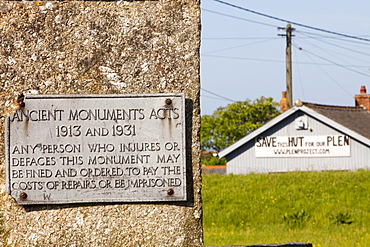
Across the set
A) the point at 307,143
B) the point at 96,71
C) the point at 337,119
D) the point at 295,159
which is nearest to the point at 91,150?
the point at 96,71

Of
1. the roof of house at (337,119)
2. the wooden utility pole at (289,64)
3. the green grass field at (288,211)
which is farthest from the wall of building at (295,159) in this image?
the green grass field at (288,211)

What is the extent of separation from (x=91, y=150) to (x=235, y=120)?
180 feet

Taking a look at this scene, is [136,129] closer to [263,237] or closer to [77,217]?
[77,217]

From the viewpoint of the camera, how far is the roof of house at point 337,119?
103 feet

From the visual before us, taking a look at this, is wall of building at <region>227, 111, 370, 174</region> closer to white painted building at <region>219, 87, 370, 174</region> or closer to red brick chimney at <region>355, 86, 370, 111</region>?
white painted building at <region>219, 87, 370, 174</region>

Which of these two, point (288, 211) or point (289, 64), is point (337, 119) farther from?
point (288, 211)

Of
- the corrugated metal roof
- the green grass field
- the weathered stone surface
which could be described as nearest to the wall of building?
the corrugated metal roof

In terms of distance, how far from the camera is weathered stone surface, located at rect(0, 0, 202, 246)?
13.8 feet

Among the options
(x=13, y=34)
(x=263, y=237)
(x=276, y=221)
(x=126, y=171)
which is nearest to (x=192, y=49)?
(x=126, y=171)

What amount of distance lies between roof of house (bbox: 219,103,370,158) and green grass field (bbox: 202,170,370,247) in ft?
35.5

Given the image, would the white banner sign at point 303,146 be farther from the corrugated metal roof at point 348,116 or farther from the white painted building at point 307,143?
the corrugated metal roof at point 348,116

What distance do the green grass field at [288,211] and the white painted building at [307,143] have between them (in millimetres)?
11127

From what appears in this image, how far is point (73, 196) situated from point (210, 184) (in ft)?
52.8

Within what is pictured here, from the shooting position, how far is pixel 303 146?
33000 millimetres
